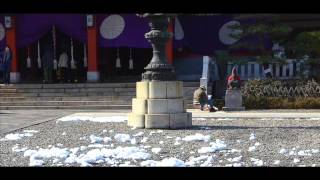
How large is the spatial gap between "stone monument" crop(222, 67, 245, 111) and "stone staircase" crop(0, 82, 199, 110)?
4.54ft

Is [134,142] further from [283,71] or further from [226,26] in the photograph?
[226,26]

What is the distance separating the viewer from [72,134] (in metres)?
9.45

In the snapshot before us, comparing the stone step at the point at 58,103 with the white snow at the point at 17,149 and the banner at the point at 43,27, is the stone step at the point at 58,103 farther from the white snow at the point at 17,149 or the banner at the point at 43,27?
the white snow at the point at 17,149

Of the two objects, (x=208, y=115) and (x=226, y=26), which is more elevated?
(x=226, y=26)

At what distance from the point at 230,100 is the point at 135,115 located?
17.1ft

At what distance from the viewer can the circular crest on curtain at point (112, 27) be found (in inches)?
779

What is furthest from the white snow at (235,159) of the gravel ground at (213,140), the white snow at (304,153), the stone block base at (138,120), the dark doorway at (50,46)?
the dark doorway at (50,46)

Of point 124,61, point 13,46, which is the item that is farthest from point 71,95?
point 124,61

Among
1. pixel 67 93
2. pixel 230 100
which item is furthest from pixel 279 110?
pixel 67 93

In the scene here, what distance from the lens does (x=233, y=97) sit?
14.9 m

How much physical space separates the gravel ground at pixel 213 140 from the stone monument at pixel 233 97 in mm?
3106

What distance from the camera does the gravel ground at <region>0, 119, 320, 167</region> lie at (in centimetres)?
653

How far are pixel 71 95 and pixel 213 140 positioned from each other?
9.97 metres

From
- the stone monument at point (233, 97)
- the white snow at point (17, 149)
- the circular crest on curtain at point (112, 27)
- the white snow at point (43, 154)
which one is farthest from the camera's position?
the circular crest on curtain at point (112, 27)
